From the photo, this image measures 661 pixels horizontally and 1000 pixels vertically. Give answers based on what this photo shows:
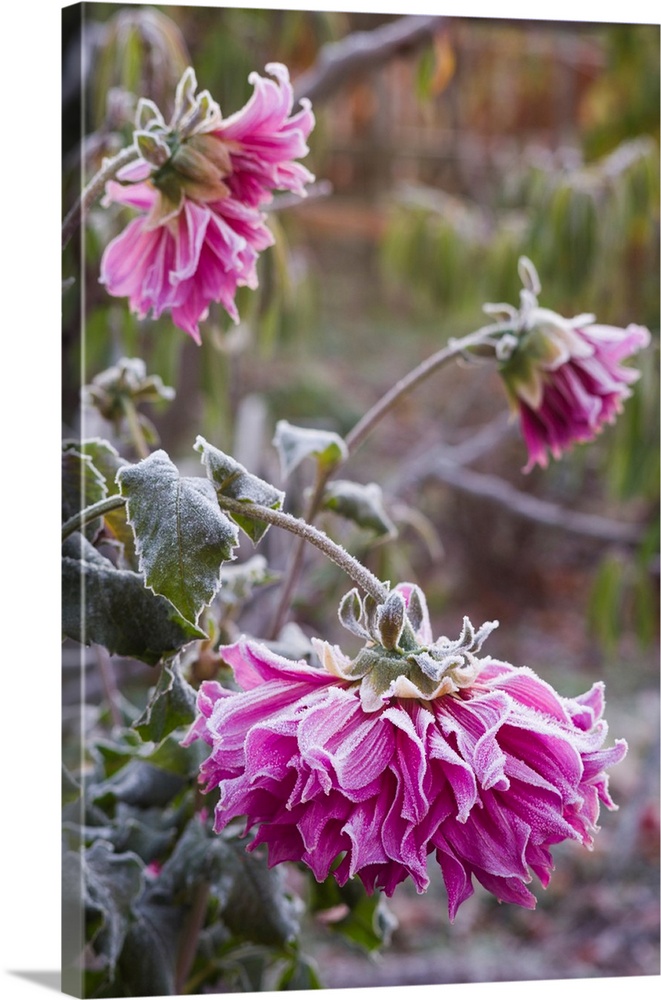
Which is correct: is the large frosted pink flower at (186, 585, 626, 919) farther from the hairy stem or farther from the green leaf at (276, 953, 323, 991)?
the green leaf at (276, 953, 323, 991)

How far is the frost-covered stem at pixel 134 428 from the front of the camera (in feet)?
1.69

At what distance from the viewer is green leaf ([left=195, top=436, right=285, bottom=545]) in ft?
1.26

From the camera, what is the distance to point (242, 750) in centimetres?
35

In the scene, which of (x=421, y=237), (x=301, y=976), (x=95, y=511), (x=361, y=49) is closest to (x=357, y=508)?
(x=95, y=511)

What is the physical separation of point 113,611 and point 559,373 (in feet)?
0.65

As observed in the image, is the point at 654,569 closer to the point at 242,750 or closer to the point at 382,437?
the point at 382,437

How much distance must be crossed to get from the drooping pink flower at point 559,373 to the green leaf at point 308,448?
0.24 feet

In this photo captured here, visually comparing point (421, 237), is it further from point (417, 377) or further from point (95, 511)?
point (95, 511)

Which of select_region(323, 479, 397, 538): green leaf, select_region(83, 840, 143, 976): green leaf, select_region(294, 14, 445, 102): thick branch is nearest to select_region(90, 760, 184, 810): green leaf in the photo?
select_region(83, 840, 143, 976): green leaf

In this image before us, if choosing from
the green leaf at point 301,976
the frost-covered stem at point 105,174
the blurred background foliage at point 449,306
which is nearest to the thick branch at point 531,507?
the blurred background foliage at point 449,306

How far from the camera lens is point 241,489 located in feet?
1.26
